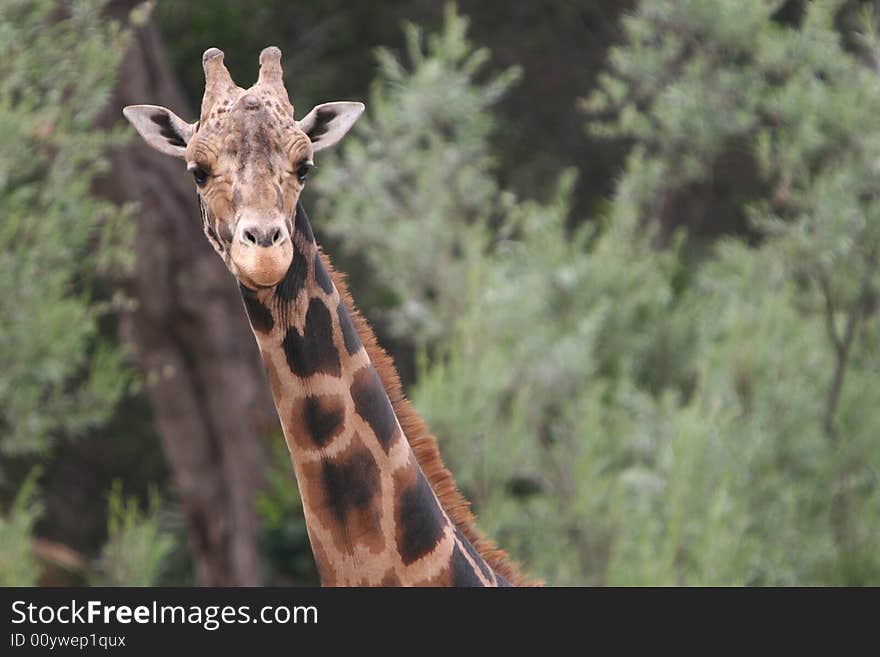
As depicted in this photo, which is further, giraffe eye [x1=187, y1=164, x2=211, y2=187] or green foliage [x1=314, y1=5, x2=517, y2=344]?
green foliage [x1=314, y1=5, x2=517, y2=344]

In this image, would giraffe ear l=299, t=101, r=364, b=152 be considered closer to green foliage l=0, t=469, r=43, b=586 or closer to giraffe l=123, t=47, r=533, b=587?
giraffe l=123, t=47, r=533, b=587

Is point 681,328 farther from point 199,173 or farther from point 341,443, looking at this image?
point 199,173

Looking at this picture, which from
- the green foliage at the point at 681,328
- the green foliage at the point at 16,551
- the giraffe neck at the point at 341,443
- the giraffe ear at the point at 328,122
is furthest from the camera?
the green foliage at the point at 681,328

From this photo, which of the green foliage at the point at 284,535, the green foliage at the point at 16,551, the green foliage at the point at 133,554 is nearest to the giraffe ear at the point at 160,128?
the green foliage at the point at 16,551

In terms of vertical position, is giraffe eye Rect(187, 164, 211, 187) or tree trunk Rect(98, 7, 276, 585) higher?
giraffe eye Rect(187, 164, 211, 187)

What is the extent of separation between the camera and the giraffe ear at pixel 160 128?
4.46 meters

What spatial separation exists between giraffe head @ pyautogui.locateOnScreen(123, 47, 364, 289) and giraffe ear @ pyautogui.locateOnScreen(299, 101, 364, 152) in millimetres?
21

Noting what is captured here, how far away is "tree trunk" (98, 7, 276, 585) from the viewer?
1370 cm

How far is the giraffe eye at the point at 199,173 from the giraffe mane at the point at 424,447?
1.63 ft

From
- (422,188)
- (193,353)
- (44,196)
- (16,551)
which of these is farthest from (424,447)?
Answer: (193,353)

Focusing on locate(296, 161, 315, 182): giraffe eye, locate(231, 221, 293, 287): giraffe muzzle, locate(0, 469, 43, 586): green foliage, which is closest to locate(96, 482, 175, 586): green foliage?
locate(0, 469, 43, 586): green foliage

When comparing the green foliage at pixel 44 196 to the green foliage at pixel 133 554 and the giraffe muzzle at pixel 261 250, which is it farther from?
the giraffe muzzle at pixel 261 250

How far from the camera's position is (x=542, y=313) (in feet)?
37.2

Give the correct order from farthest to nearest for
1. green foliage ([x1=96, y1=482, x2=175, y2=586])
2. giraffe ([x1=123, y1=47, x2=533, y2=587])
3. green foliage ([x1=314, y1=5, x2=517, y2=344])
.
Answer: green foliage ([x1=314, y1=5, x2=517, y2=344]) < green foliage ([x1=96, y1=482, x2=175, y2=586]) < giraffe ([x1=123, y1=47, x2=533, y2=587])
